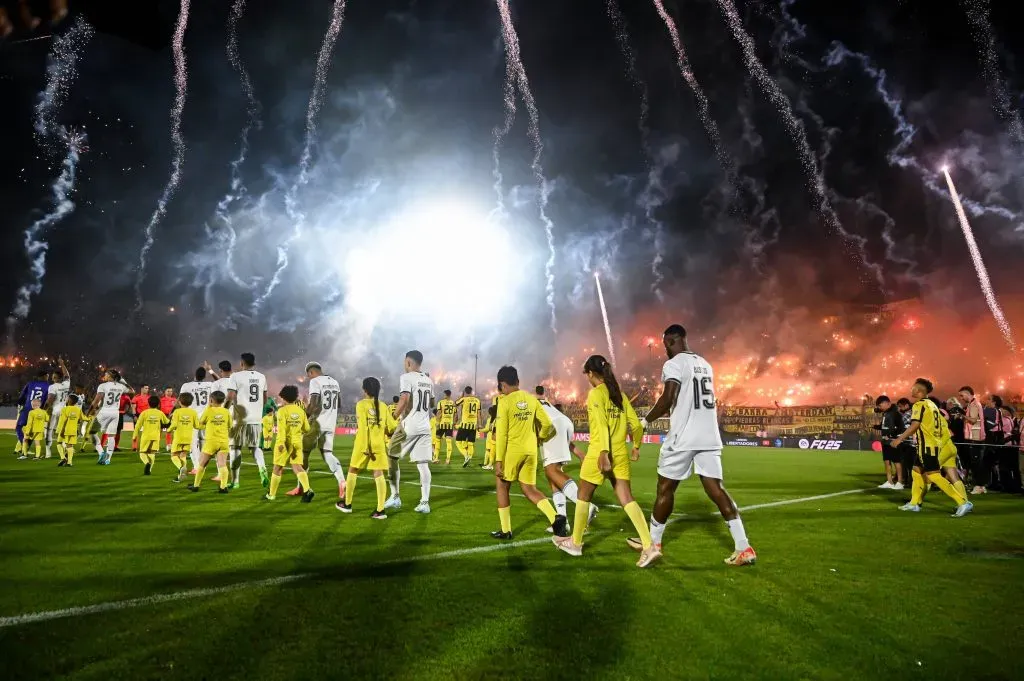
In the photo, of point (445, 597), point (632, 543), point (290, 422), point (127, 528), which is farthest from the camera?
point (290, 422)

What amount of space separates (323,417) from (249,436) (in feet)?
6.87

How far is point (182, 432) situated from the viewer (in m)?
12.9

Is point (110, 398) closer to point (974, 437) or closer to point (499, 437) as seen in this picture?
point (499, 437)

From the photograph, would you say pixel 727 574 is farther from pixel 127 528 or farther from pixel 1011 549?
pixel 127 528

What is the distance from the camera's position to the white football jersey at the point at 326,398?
11.2 metres

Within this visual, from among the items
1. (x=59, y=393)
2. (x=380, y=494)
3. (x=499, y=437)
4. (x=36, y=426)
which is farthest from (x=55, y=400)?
(x=499, y=437)

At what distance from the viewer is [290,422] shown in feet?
33.2

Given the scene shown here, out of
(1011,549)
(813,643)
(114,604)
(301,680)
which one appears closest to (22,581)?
(114,604)

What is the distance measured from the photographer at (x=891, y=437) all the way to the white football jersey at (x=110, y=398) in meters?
20.8

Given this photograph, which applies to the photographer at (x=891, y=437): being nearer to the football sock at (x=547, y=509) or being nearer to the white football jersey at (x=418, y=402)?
the football sock at (x=547, y=509)

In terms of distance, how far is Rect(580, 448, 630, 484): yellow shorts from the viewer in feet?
22.1

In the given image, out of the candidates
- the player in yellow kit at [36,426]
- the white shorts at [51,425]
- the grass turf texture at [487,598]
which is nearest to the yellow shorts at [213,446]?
the grass turf texture at [487,598]

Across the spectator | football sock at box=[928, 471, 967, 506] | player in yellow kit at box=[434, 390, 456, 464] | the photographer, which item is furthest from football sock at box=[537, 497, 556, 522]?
player in yellow kit at box=[434, 390, 456, 464]

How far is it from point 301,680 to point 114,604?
2.31m
